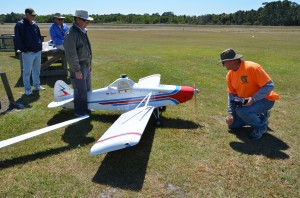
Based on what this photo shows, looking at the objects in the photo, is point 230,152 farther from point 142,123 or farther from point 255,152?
point 142,123

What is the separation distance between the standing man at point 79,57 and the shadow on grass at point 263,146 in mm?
3877

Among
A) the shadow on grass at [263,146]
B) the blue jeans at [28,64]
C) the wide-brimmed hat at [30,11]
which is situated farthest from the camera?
the blue jeans at [28,64]

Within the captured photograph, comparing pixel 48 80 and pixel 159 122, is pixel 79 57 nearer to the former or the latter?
pixel 159 122

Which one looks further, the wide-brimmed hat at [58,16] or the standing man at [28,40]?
the wide-brimmed hat at [58,16]

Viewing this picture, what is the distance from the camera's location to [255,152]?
5855 millimetres

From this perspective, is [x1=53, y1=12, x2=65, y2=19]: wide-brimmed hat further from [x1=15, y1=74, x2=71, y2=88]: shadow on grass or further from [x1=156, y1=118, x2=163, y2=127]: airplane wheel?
[x1=156, y1=118, x2=163, y2=127]: airplane wheel

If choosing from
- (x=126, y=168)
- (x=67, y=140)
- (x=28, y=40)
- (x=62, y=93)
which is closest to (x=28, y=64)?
(x=28, y=40)

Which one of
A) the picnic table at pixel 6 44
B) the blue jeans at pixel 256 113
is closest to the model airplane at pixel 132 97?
the blue jeans at pixel 256 113

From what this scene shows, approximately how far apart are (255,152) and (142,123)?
239 centimetres

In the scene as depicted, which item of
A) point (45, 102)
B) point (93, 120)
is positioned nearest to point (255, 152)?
point (93, 120)

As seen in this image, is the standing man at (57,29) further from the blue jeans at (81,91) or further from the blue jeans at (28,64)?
the blue jeans at (81,91)

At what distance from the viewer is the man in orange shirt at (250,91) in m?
5.95

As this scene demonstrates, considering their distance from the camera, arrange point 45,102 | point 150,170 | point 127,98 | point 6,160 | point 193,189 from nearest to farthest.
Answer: point 193,189 → point 150,170 → point 6,160 → point 127,98 → point 45,102

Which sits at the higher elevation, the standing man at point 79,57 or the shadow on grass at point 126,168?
the standing man at point 79,57
